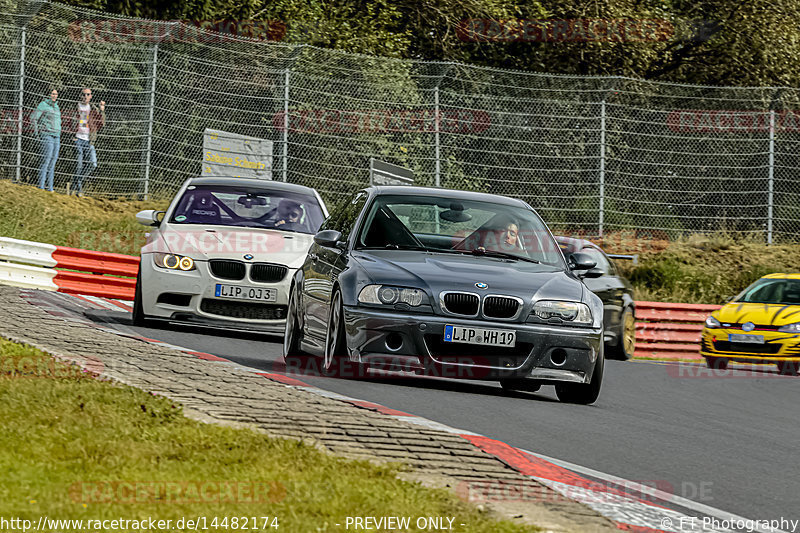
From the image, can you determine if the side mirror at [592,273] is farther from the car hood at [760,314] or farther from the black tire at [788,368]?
the black tire at [788,368]

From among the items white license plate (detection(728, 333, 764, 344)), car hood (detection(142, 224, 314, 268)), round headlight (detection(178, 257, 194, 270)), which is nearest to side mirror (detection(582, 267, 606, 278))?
white license plate (detection(728, 333, 764, 344))

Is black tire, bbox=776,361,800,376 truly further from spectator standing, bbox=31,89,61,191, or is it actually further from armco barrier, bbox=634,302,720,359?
spectator standing, bbox=31,89,61,191

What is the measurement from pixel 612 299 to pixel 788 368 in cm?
343

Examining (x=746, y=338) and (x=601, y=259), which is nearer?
(x=601, y=259)

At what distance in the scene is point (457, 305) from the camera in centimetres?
920

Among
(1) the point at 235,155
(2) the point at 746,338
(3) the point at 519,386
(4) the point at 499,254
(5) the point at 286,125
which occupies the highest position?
(5) the point at 286,125

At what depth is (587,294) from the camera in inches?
379

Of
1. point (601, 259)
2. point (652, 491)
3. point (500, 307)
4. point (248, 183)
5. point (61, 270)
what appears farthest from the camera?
point (61, 270)

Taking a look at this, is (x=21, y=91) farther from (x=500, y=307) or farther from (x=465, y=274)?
(x=500, y=307)

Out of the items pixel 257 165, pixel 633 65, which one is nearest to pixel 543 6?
pixel 633 65

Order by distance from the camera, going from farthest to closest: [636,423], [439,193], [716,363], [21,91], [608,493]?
[21,91] < [716,363] < [439,193] < [636,423] < [608,493]

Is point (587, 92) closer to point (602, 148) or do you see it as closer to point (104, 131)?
point (602, 148)

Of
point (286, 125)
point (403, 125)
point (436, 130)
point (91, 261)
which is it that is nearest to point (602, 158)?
point (436, 130)

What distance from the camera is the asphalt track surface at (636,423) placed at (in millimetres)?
7559
